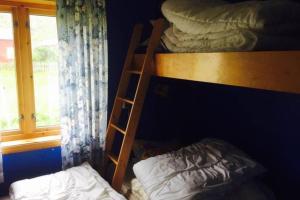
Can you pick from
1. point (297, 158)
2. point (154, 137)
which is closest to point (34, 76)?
point (154, 137)

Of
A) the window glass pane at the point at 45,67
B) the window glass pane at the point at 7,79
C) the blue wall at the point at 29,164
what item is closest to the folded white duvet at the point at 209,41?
the window glass pane at the point at 45,67

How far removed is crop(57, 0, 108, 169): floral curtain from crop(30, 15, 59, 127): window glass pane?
10.5 inches

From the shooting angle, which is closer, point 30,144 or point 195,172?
point 195,172

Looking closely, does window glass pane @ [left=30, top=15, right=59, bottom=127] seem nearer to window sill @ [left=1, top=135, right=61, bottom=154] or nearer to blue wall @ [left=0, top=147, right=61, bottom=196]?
window sill @ [left=1, top=135, right=61, bottom=154]

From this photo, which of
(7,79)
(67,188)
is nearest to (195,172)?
(67,188)

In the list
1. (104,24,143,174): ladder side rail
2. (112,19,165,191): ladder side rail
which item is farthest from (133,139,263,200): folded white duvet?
(104,24,143,174): ladder side rail

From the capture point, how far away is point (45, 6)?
2.40 m

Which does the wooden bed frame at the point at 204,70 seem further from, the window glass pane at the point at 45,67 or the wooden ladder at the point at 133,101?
the window glass pane at the point at 45,67

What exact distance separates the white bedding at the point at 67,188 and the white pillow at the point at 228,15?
4.22 ft

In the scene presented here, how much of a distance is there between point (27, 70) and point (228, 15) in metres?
1.76

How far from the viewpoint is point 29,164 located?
2.43m

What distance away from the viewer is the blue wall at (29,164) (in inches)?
92.7

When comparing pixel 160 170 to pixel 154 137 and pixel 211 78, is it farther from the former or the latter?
pixel 154 137

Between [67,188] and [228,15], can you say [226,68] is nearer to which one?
[228,15]
